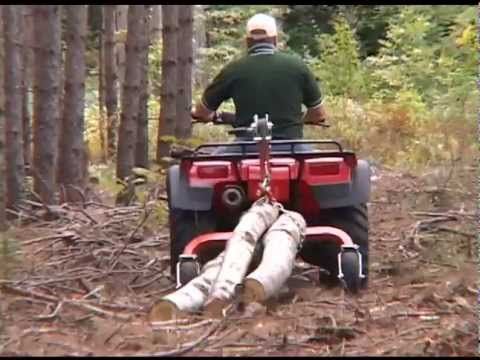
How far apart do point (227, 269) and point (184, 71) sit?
8320mm

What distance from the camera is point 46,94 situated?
1160cm

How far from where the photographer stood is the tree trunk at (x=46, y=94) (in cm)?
1145

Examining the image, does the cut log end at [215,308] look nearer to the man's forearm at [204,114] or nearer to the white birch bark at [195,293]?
the white birch bark at [195,293]

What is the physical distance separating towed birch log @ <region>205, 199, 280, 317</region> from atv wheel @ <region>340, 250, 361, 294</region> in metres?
0.51

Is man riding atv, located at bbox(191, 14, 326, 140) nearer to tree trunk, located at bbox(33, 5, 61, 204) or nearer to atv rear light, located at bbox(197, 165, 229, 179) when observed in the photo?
atv rear light, located at bbox(197, 165, 229, 179)

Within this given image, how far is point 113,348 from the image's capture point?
5023 millimetres

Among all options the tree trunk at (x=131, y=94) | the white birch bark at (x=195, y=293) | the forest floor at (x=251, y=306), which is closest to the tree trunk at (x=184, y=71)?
the tree trunk at (x=131, y=94)

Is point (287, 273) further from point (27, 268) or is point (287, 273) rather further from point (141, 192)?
point (141, 192)

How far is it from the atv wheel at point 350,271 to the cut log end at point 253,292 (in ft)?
3.89

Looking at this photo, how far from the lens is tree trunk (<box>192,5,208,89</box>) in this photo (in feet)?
92.3

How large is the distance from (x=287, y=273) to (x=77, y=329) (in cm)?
134

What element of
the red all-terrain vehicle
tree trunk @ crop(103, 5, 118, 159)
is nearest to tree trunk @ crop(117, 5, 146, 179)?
tree trunk @ crop(103, 5, 118, 159)

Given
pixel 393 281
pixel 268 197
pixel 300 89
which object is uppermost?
pixel 300 89

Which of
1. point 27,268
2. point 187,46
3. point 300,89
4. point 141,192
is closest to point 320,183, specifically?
point 300,89
